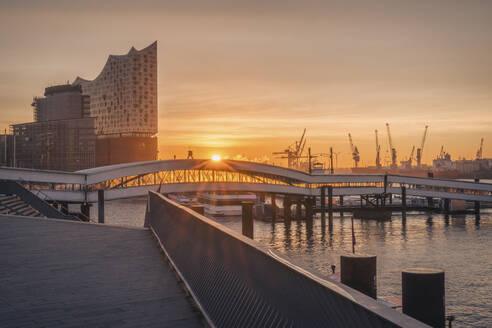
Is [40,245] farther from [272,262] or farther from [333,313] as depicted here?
[333,313]

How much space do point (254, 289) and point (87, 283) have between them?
5.54 meters

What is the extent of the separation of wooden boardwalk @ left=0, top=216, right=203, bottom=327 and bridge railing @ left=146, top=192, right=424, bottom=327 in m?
0.53

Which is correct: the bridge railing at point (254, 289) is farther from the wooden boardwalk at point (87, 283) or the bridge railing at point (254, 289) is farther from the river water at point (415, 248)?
the river water at point (415, 248)

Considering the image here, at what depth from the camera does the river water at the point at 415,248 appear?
3541 cm

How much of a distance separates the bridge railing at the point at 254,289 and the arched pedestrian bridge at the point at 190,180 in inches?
2163

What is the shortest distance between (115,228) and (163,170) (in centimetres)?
6236

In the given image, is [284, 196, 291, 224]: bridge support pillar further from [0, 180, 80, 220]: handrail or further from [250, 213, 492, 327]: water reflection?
[0, 180, 80, 220]: handrail

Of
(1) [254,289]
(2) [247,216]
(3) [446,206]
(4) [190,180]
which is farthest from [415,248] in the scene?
(1) [254,289]

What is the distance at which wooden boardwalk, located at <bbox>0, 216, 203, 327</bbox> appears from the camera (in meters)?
8.16

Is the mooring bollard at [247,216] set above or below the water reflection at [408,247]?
above

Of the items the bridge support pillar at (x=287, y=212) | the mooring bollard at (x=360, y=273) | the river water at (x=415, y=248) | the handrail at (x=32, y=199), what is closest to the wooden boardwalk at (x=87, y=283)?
the mooring bollard at (x=360, y=273)

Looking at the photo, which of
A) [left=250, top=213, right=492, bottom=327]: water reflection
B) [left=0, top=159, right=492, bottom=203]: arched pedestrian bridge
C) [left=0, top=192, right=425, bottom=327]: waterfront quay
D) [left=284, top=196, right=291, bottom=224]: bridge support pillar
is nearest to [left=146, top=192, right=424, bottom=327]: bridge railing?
[left=0, top=192, right=425, bottom=327]: waterfront quay

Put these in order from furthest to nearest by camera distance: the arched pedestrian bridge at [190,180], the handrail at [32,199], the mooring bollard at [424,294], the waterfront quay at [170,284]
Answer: the arched pedestrian bridge at [190,180] → the handrail at [32,199] → the mooring bollard at [424,294] → the waterfront quay at [170,284]

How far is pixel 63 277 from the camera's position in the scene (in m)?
10.9
